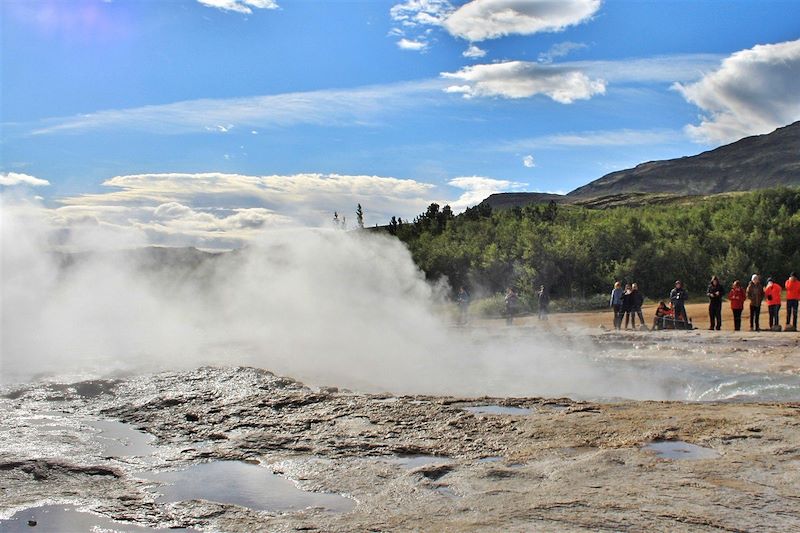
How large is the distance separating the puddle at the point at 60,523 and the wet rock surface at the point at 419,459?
0.41 ft

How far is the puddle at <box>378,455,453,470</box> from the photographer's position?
6.48 metres

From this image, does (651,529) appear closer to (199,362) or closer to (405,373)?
(405,373)

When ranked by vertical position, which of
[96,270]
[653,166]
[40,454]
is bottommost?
[40,454]

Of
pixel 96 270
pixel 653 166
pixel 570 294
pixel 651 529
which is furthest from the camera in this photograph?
pixel 653 166

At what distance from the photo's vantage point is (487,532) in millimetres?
4676

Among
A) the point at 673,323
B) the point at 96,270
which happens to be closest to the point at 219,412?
the point at 673,323

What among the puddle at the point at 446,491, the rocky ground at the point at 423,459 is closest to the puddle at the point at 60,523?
the rocky ground at the point at 423,459

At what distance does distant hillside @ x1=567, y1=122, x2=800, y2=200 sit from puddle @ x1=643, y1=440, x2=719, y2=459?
155232 millimetres

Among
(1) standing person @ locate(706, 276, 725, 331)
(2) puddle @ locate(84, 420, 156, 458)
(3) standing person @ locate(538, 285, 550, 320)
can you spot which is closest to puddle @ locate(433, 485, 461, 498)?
(2) puddle @ locate(84, 420, 156, 458)

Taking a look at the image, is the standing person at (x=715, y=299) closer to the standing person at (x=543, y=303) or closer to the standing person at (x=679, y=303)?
the standing person at (x=679, y=303)

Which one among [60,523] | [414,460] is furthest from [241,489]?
[414,460]

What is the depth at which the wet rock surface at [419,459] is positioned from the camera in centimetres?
504

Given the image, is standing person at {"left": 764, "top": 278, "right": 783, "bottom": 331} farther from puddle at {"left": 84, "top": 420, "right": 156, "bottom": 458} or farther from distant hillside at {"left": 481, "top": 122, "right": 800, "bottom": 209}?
distant hillside at {"left": 481, "top": 122, "right": 800, "bottom": 209}

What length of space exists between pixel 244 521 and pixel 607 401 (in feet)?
18.8
